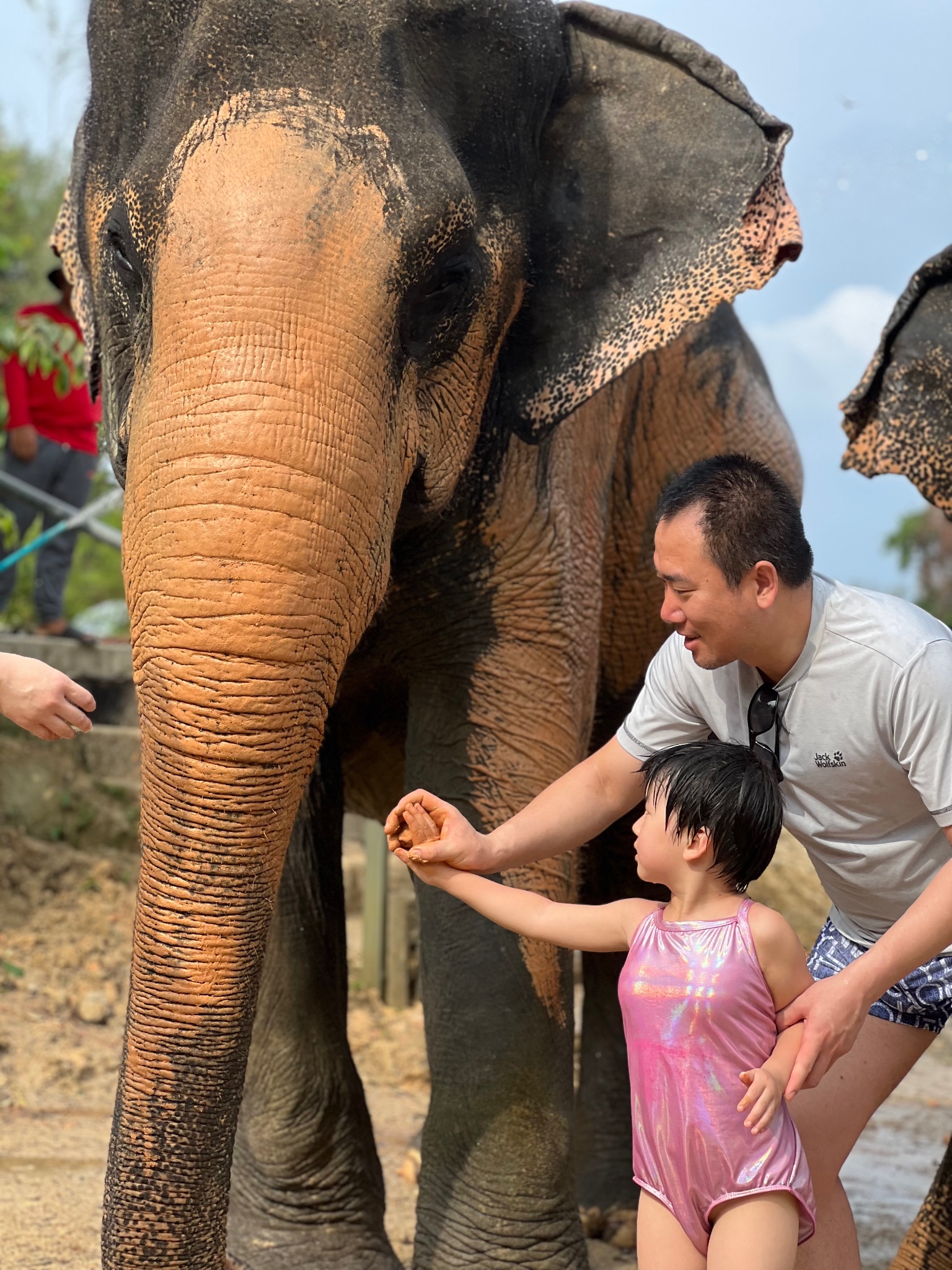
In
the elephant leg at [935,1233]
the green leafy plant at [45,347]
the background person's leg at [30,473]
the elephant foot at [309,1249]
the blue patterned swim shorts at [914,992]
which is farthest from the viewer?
the background person's leg at [30,473]

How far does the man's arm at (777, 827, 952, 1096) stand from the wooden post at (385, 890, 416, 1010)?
411 cm

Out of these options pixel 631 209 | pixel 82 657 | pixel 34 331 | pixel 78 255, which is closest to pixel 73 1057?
pixel 82 657

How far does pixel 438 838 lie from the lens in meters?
2.73

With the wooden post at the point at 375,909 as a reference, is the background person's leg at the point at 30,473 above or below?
above

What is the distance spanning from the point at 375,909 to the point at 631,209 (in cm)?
361

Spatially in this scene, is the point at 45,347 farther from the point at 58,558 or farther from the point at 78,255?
the point at 78,255

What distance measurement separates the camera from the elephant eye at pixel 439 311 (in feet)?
9.45

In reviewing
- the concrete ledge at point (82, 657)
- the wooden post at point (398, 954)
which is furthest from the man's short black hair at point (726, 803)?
the concrete ledge at point (82, 657)

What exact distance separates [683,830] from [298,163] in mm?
1133

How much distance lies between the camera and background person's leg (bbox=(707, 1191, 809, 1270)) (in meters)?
2.43

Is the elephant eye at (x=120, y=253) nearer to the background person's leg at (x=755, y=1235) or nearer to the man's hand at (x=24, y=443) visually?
the background person's leg at (x=755, y=1235)

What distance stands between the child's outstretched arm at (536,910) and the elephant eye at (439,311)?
0.78m

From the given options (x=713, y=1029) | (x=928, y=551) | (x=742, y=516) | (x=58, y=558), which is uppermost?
(x=928, y=551)

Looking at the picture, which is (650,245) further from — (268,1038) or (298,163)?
(268,1038)
